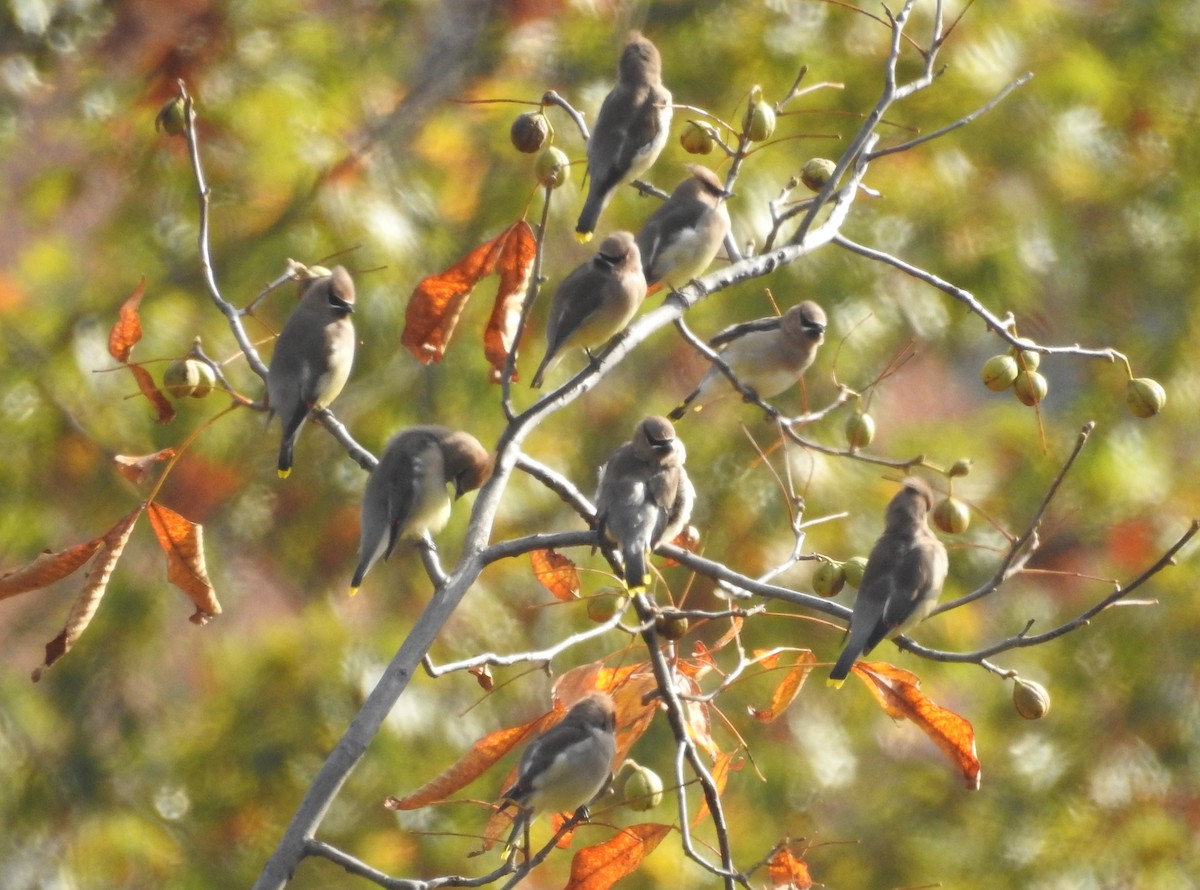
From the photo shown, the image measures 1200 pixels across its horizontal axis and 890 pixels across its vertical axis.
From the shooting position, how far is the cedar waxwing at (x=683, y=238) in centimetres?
287

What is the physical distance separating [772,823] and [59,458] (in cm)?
213

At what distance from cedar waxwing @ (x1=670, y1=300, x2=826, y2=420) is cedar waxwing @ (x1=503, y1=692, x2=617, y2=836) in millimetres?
1149

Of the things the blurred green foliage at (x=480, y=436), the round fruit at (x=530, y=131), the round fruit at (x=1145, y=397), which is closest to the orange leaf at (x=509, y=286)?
the round fruit at (x=530, y=131)

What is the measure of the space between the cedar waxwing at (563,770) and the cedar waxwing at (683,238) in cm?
106

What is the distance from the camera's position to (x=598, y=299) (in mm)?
2438

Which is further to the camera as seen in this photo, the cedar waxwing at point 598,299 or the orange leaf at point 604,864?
the cedar waxwing at point 598,299

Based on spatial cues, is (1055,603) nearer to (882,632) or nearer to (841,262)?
(841,262)

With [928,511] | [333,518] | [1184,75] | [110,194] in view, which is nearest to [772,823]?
[333,518]

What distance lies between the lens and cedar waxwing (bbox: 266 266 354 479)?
2293mm

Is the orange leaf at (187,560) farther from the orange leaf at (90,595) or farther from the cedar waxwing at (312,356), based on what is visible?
the cedar waxwing at (312,356)

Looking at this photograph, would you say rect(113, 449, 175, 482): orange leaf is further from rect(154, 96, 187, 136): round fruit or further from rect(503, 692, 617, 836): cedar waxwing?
rect(503, 692, 617, 836): cedar waxwing

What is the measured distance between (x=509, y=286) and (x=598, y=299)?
342 millimetres

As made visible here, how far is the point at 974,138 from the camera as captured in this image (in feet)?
15.1

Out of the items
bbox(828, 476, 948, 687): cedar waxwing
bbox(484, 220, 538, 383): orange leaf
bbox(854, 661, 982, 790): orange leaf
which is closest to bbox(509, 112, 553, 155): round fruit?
bbox(484, 220, 538, 383): orange leaf
